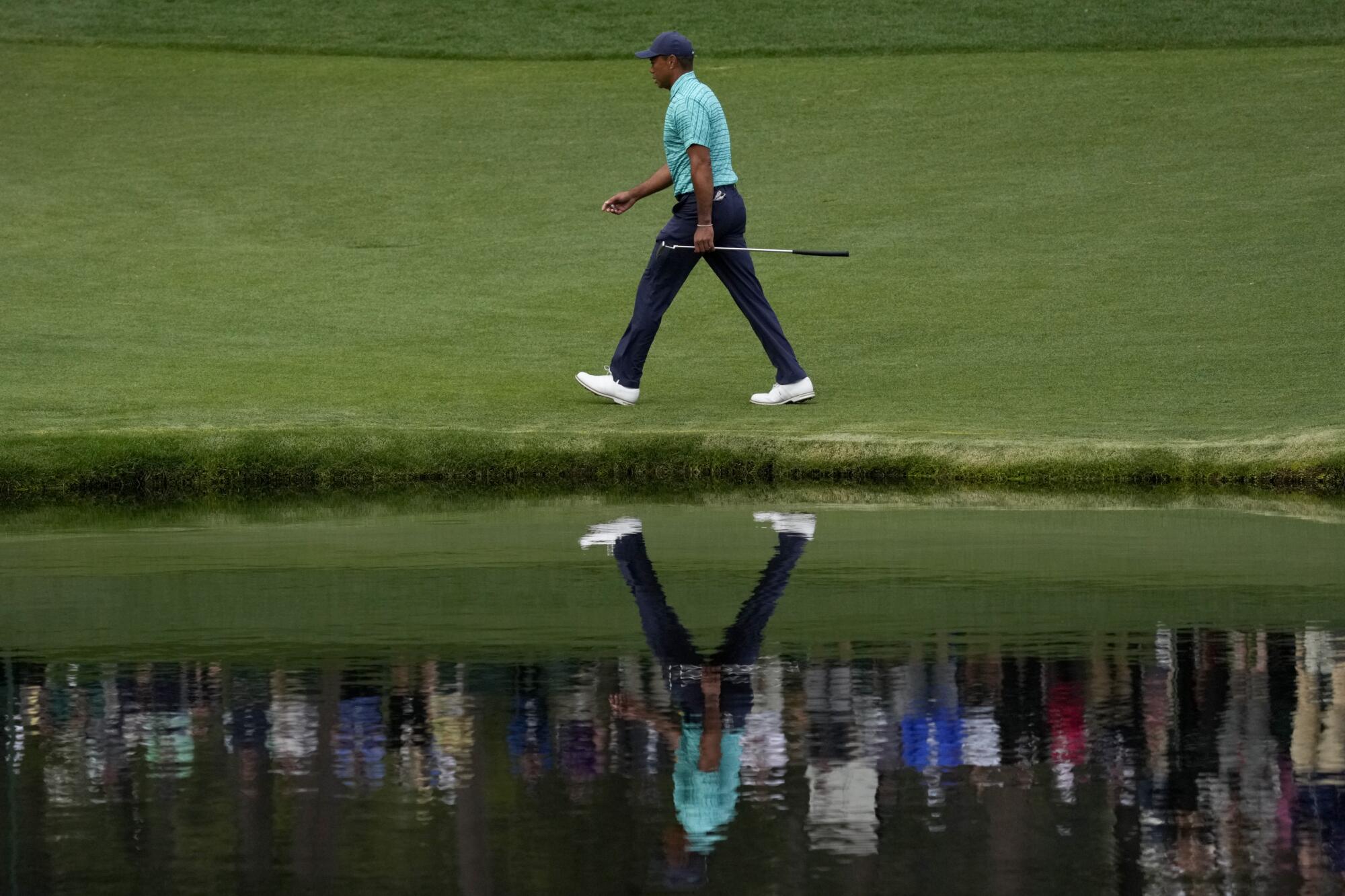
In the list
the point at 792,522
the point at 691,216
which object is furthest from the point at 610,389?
the point at 792,522

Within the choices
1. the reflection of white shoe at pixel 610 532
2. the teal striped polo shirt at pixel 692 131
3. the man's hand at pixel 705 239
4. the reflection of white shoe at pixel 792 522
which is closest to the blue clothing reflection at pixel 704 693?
the reflection of white shoe at pixel 610 532

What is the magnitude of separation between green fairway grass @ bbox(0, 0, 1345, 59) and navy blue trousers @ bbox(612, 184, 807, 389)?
646 inches

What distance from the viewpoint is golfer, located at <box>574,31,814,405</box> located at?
420 inches

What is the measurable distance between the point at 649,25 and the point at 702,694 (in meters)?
24.3

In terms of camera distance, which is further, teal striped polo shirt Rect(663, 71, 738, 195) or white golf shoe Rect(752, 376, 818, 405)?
white golf shoe Rect(752, 376, 818, 405)

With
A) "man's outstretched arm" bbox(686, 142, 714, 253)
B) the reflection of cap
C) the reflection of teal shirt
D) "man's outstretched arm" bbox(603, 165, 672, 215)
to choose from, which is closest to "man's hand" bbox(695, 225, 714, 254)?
"man's outstretched arm" bbox(686, 142, 714, 253)

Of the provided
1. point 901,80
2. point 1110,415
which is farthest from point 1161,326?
point 901,80

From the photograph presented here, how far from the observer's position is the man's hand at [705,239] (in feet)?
34.8

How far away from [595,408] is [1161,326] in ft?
15.1

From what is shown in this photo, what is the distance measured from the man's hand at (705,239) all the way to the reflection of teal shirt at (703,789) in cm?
653

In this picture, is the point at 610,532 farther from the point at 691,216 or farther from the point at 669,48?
the point at 669,48

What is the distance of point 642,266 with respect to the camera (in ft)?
56.0

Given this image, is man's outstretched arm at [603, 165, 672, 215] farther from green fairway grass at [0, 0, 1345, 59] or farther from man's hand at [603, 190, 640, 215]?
green fairway grass at [0, 0, 1345, 59]

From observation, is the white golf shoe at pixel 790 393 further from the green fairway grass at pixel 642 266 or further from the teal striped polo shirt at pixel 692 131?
the teal striped polo shirt at pixel 692 131
